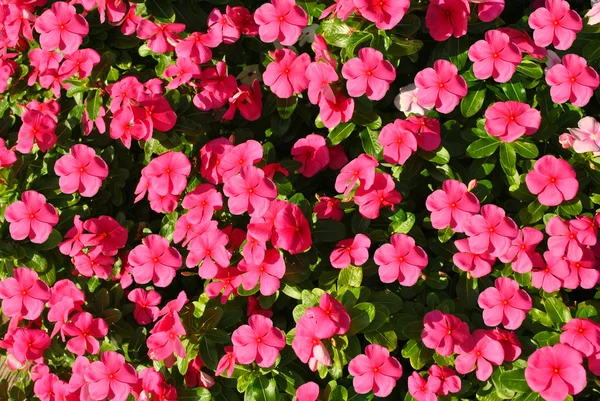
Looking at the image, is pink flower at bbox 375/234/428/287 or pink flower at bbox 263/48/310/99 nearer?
pink flower at bbox 375/234/428/287

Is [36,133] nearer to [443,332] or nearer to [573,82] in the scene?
[443,332]

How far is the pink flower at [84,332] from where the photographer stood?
206 cm

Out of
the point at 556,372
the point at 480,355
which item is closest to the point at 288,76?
the point at 480,355

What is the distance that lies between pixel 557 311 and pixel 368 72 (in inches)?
34.2

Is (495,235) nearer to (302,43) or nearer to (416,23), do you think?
(416,23)

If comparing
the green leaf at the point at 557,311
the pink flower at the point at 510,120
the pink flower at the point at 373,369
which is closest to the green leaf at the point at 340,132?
the pink flower at the point at 510,120

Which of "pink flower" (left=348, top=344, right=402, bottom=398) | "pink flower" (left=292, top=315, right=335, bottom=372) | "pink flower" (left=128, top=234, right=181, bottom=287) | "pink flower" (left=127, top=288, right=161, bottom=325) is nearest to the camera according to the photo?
"pink flower" (left=292, top=315, right=335, bottom=372)

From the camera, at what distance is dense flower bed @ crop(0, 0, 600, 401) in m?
1.86

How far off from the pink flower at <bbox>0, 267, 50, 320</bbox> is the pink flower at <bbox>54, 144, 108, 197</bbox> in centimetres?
29

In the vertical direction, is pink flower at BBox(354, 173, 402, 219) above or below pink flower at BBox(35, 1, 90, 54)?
below

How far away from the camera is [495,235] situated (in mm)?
1862

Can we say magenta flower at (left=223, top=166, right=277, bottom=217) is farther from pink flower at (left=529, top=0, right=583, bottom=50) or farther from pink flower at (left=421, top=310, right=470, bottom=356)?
pink flower at (left=529, top=0, right=583, bottom=50)

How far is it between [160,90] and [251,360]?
91 cm

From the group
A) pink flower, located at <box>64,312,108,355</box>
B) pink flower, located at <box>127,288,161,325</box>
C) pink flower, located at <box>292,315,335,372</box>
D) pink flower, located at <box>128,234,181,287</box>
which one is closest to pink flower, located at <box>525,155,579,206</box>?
pink flower, located at <box>292,315,335,372</box>
